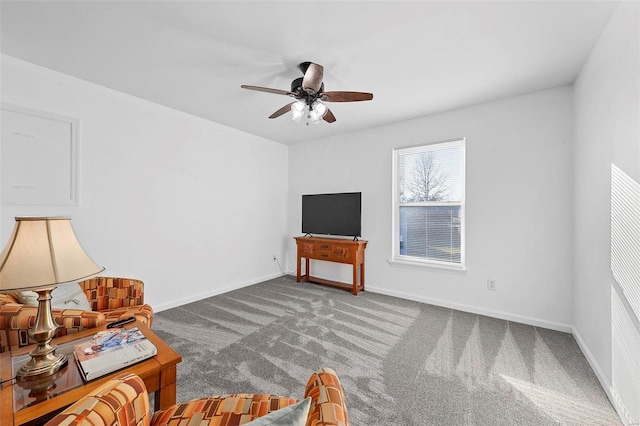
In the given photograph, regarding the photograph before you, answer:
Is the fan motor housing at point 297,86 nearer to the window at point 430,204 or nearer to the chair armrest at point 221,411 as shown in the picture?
the window at point 430,204

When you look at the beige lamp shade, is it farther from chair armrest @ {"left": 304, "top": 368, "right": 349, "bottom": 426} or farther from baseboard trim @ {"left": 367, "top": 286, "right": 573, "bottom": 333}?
baseboard trim @ {"left": 367, "top": 286, "right": 573, "bottom": 333}

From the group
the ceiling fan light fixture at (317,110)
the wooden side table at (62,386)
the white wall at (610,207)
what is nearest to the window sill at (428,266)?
the white wall at (610,207)

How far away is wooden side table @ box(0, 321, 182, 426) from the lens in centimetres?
90

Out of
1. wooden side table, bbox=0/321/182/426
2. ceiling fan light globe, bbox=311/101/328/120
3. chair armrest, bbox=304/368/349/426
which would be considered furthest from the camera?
ceiling fan light globe, bbox=311/101/328/120

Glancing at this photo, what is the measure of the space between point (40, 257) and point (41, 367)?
47 cm

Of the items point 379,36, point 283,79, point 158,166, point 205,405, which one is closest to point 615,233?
point 379,36

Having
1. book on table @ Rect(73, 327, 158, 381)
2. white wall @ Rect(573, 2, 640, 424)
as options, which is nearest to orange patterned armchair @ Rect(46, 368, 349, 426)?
book on table @ Rect(73, 327, 158, 381)

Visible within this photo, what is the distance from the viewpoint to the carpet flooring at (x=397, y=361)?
166 centimetres

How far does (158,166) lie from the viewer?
10.5ft

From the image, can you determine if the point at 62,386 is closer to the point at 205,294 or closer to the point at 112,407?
the point at 112,407

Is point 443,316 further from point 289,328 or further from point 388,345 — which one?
point 289,328

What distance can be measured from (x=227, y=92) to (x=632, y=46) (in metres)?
3.18

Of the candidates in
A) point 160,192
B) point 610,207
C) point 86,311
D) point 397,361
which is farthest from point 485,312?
point 160,192

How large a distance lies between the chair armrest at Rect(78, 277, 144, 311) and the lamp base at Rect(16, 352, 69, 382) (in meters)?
1.14
